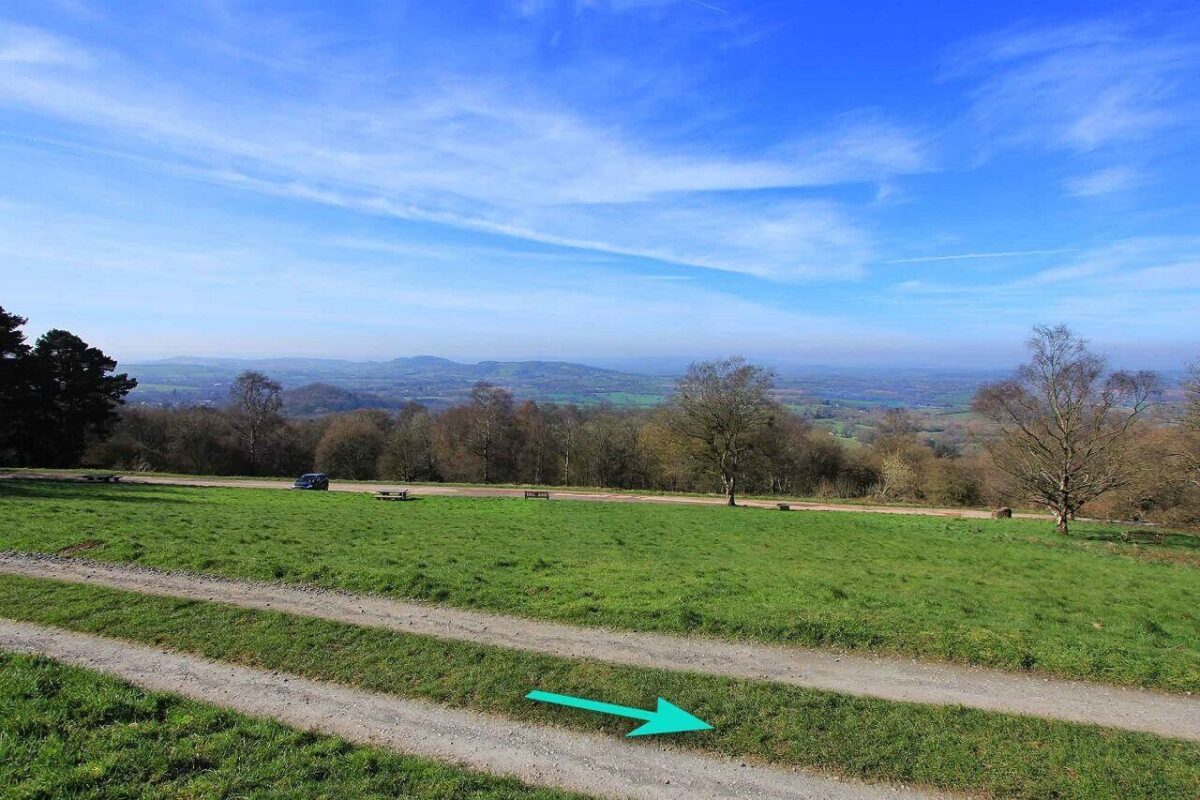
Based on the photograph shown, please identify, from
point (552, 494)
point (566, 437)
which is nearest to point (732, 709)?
point (552, 494)

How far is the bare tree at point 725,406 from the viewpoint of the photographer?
121 feet

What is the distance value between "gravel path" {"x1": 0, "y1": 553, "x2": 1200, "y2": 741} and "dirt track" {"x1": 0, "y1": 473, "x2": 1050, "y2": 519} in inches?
962

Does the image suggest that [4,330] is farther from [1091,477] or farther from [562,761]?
[1091,477]

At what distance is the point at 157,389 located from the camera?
167000 millimetres

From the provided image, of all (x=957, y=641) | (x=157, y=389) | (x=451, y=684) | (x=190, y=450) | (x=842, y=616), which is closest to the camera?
(x=451, y=684)

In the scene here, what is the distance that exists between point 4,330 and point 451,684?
49409mm

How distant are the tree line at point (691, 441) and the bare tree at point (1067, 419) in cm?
8

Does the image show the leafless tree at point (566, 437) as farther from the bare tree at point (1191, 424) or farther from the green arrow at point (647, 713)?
the green arrow at point (647, 713)

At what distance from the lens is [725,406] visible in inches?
1462

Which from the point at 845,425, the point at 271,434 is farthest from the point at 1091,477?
the point at 845,425

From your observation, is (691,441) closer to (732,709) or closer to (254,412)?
(732,709)

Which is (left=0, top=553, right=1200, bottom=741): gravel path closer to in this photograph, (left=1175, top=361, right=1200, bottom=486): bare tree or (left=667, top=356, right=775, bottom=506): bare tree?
(left=667, top=356, right=775, bottom=506): bare tree

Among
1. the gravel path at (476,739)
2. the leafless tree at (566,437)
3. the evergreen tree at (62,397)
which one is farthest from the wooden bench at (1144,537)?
the evergreen tree at (62,397)

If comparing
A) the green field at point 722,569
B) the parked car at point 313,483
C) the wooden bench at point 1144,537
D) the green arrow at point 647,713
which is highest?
the green arrow at point 647,713
